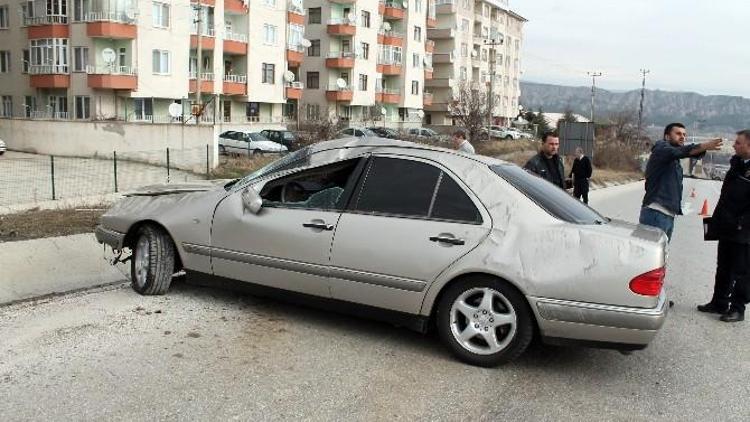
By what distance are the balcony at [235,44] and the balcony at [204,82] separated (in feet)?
8.38

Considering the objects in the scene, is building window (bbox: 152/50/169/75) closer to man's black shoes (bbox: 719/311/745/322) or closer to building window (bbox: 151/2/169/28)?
building window (bbox: 151/2/169/28)

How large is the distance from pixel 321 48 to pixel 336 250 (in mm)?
56330

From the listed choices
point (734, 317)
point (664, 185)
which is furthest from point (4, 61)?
point (734, 317)

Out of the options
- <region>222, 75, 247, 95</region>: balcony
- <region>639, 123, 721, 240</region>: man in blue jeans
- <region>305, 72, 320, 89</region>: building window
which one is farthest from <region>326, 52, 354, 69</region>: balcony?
<region>639, 123, 721, 240</region>: man in blue jeans

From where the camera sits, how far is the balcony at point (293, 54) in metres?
51.0

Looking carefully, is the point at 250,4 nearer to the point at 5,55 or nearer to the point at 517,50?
the point at 5,55

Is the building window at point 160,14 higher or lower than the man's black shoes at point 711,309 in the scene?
higher

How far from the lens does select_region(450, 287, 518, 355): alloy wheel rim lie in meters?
4.51

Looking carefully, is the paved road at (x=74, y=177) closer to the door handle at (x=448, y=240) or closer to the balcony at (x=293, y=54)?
the door handle at (x=448, y=240)

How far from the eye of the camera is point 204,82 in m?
43.7

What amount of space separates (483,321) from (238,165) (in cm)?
2180

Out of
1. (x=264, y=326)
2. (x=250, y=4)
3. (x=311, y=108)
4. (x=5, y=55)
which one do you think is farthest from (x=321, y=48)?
(x=264, y=326)

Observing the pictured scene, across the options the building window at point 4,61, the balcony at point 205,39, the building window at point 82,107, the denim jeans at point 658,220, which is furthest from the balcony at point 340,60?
the denim jeans at point 658,220

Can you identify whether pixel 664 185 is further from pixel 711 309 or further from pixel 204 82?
pixel 204 82
